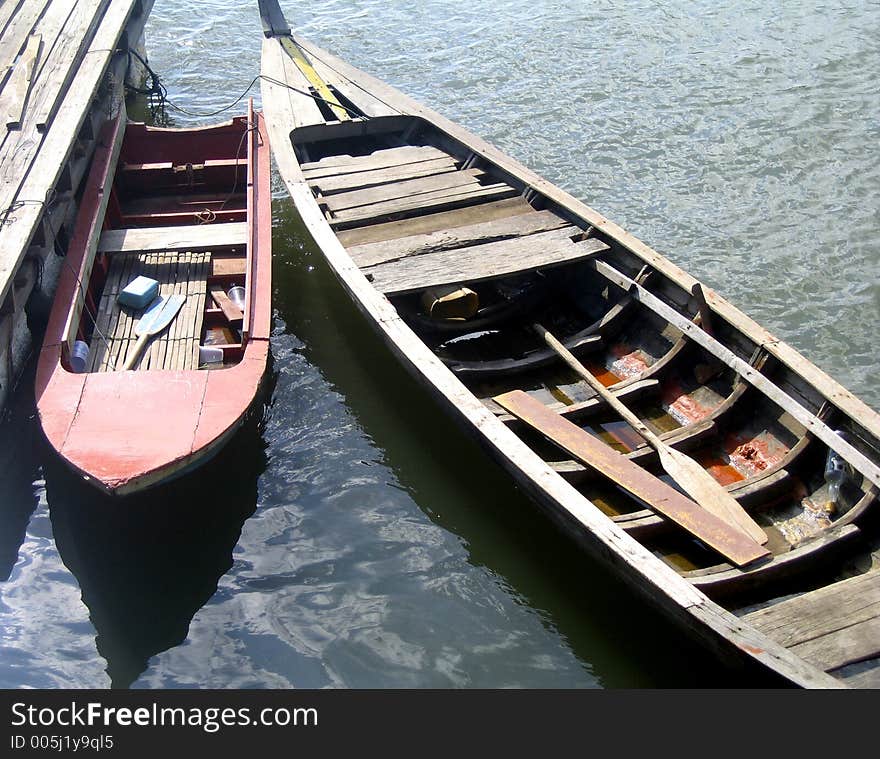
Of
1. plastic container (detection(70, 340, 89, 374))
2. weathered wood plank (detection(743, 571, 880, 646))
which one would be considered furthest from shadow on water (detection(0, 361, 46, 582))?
weathered wood plank (detection(743, 571, 880, 646))

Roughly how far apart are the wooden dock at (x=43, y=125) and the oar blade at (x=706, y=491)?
5.12m

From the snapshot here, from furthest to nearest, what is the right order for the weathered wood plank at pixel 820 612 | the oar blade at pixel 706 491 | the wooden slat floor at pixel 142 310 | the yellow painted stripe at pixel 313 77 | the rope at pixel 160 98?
1. the rope at pixel 160 98
2. the yellow painted stripe at pixel 313 77
3. the wooden slat floor at pixel 142 310
4. the oar blade at pixel 706 491
5. the weathered wood plank at pixel 820 612

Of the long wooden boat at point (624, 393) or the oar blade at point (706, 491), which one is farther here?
the oar blade at point (706, 491)

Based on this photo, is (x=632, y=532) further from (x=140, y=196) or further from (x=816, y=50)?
(x=816, y=50)

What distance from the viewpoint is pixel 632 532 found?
5305 millimetres

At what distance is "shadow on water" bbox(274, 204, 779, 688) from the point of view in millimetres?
5441

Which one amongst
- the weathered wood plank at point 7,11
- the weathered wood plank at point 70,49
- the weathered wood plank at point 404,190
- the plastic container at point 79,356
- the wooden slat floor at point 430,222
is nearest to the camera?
the plastic container at point 79,356

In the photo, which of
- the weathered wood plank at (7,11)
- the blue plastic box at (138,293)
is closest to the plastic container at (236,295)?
the blue plastic box at (138,293)

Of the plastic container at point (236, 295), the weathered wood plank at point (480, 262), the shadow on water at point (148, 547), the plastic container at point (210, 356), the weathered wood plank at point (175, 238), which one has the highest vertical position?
the weathered wood plank at point (480, 262)

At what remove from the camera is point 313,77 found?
35.1 ft

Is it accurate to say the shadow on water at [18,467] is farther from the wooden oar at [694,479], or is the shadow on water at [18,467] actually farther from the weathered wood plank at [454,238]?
the wooden oar at [694,479]

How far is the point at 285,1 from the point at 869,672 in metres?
15.0

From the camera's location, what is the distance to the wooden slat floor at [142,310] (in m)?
6.80

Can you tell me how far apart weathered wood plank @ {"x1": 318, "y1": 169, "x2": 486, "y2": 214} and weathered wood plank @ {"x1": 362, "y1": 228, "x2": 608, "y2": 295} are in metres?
1.28
